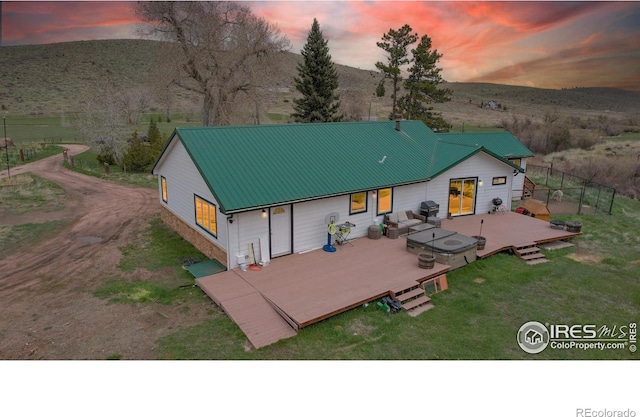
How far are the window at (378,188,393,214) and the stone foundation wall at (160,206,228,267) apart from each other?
6.72 metres

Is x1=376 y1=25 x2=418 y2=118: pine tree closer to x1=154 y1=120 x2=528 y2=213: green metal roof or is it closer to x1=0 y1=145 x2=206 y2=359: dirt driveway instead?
x1=154 y1=120 x2=528 y2=213: green metal roof

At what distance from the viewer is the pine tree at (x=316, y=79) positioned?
34.8m

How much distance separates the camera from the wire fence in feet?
71.2

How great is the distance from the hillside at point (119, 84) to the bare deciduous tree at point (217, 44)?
21.5 metres

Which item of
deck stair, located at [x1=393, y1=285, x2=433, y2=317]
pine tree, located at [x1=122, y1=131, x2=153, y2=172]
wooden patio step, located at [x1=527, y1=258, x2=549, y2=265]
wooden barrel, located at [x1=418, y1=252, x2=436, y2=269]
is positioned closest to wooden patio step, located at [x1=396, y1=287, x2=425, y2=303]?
deck stair, located at [x1=393, y1=285, x2=433, y2=317]

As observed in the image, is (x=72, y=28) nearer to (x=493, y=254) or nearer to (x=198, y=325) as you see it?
(x=198, y=325)

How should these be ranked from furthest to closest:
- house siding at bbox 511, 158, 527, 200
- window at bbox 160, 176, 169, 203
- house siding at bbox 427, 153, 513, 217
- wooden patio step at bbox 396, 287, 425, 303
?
house siding at bbox 511, 158, 527, 200 → window at bbox 160, 176, 169, 203 → house siding at bbox 427, 153, 513, 217 → wooden patio step at bbox 396, 287, 425, 303

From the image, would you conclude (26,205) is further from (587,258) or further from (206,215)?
(587,258)

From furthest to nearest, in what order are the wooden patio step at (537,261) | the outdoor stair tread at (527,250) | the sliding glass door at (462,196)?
1. the sliding glass door at (462,196)
2. the outdoor stair tread at (527,250)
3. the wooden patio step at (537,261)

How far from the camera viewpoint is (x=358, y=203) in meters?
15.9

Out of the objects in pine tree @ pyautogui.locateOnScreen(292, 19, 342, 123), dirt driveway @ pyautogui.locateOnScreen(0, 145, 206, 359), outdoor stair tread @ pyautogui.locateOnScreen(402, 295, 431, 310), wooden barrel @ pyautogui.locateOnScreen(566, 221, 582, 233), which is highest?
pine tree @ pyautogui.locateOnScreen(292, 19, 342, 123)

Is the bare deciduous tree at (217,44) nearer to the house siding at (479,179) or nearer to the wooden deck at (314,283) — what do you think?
the house siding at (479,179)

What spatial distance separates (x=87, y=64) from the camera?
75.8 m

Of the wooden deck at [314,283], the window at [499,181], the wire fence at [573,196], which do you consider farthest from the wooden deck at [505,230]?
the wire fence at [573,196]
